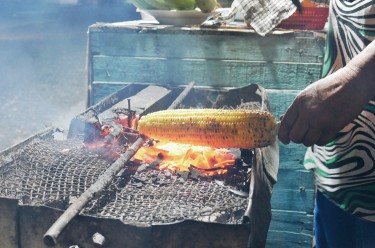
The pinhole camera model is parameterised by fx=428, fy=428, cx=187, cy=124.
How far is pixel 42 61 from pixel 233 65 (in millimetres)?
9947

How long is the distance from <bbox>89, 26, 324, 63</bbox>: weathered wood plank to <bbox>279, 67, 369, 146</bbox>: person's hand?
230 centimetres

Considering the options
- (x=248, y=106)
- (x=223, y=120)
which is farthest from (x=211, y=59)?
(x=223, y=120)

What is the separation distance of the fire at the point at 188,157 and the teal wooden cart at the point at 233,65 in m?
1.38

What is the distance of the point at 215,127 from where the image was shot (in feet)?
7.89

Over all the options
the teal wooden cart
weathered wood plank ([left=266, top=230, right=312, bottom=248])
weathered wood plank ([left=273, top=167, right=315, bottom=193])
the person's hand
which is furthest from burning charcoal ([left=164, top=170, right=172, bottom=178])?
weathered wood plank ([left=266, top=230, right=312, bottom=248])

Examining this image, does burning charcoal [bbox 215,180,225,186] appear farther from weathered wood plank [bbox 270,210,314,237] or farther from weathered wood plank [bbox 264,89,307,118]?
weathered wood plank [bbox 270,210,314,237]

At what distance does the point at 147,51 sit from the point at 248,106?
4.21ft

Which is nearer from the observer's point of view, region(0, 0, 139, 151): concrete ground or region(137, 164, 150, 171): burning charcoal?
region(137, 164, 150, 171): burning charcoal

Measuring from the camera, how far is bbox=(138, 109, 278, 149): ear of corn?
2254mm

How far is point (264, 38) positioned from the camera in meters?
3.87

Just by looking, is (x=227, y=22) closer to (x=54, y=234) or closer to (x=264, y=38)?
(x=264, y=38)

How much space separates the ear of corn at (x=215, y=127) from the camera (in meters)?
2.25

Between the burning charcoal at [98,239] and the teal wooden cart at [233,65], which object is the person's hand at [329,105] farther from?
the teal wooden cart at [233,65]

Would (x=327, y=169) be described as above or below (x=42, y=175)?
above
